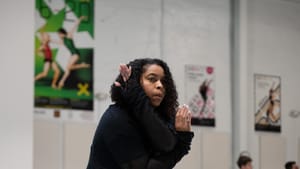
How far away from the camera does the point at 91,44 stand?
8570 mm

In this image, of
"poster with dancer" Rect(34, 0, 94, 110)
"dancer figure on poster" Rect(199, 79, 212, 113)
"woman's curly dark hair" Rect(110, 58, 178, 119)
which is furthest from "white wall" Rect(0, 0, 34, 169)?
"dancer figure on poster" Rect(199, 79, 212, 113)

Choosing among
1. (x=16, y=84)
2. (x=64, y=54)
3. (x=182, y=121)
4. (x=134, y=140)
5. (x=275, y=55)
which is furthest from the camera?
(x=275, y=55)

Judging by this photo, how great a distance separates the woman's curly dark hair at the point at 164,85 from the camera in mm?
2768

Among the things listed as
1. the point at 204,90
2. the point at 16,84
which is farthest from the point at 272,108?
the point at 16,84

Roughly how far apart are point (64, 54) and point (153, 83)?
573 centimetres

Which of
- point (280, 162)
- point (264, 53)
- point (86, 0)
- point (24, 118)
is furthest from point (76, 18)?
point (280, 162)

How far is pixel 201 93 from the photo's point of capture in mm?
9734

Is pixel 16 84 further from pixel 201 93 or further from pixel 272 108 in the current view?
pixel 272 108

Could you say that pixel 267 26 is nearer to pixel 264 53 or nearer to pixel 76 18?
pixel 264 53

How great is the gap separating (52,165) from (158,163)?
18.4 ft

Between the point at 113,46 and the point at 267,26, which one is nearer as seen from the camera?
the point at 113,46

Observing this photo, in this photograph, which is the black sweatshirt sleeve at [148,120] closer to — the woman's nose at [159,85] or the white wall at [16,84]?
the woman's nose at [159,85]

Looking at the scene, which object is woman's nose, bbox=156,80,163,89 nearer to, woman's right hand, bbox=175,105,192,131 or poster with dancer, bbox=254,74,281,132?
woman's right hand, bbox=175,105,192,131

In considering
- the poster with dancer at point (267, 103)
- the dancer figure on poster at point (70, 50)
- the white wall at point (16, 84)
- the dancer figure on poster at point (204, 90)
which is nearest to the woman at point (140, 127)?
the white wall at point (16, 84)
